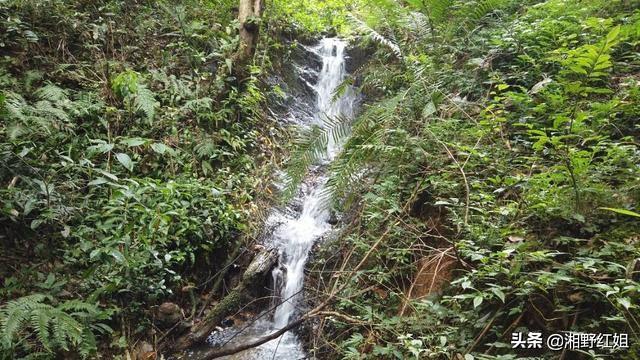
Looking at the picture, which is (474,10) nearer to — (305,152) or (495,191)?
(495,191)

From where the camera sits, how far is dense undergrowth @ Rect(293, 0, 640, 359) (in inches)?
79.6

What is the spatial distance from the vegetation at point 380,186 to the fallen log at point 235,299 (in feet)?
0.63

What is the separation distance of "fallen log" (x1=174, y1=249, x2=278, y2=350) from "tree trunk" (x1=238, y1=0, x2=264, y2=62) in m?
3.26

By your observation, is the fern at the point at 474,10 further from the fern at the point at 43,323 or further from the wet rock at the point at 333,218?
the fern at the point at 43,323

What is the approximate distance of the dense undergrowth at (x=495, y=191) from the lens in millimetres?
2021

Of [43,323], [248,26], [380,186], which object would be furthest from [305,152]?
[248,26]

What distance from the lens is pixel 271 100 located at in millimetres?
7402

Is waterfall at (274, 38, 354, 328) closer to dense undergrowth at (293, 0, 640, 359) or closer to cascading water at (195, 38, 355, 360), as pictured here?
cascading water at (195, 38, 355, 360)

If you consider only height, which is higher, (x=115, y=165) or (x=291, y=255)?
(x=115, y=165)

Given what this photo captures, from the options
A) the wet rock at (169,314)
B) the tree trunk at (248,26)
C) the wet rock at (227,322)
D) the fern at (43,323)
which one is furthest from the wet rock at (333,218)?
the fern at (43,323)

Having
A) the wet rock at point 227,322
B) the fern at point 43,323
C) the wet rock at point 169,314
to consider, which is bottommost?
the wet rock at point 227,322

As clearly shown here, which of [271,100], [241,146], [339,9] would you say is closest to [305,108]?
[271,100]

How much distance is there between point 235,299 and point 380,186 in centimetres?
211

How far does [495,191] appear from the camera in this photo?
103 inches
